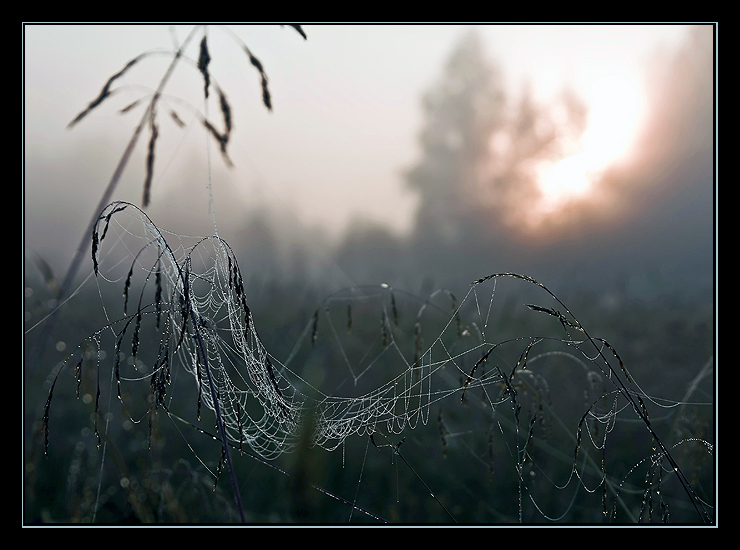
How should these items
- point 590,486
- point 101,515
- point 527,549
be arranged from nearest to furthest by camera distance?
point 527,549, point 101,515, point 590,486

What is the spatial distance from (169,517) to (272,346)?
5.39 ft

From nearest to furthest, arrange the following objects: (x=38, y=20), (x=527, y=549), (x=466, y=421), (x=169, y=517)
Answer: (x=527, y=549) < (x=38, y=20) < (x=169, y=517) < (x=466, y=421)

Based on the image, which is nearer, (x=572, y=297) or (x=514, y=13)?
(x=514, y=13)

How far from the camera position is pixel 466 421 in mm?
2986

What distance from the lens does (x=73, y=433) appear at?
2.75 metres

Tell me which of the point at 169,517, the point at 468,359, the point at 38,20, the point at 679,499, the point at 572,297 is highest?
the point at 38,20

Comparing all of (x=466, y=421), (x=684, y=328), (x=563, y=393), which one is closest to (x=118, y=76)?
(x=466, y=421)

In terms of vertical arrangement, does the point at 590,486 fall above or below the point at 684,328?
below

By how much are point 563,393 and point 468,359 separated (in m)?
1.46

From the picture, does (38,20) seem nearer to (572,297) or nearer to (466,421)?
(466,421)

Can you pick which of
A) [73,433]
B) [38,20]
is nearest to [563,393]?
[73,433]

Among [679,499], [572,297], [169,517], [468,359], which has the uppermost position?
[572,297]

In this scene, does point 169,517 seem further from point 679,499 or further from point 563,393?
point 563,393

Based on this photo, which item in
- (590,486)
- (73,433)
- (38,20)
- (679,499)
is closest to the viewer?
(38,20)
